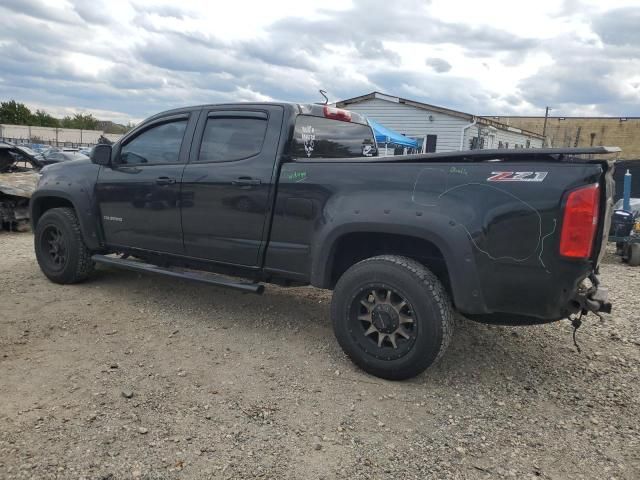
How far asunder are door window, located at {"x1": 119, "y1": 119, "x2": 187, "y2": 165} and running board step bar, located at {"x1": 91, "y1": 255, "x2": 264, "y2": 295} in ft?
3.20

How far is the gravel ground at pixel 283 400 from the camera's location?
259cm

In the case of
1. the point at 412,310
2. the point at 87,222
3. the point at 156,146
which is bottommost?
the point at 412,310

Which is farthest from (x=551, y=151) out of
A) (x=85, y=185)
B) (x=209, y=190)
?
(x=85, y=185)

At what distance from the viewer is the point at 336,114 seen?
4648mm

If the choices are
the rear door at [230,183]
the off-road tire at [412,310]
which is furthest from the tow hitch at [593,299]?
the rear door at [230,183]

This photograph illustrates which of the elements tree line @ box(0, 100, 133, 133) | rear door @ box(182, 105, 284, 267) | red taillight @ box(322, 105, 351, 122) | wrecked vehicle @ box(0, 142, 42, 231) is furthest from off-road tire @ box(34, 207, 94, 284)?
tree line @ box(0, 100, 133, 133)

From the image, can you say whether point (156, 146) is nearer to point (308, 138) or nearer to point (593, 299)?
point (308, 138)

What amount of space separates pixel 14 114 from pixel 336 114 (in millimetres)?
89386

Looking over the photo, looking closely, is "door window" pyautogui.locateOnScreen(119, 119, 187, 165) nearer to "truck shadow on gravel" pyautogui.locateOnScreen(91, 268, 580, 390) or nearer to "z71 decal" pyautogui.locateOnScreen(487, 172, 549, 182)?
"truck shadow on gravel" pyautogui.locateOnScreen(91, 268, 580, 390)

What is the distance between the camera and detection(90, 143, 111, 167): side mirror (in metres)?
4.92

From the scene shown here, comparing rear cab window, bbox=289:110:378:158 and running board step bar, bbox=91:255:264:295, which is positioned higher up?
rear cab window, bbox=289:110:378:158

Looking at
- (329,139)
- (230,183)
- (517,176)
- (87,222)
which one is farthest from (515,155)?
(87,222)

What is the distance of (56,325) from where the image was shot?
429 cm

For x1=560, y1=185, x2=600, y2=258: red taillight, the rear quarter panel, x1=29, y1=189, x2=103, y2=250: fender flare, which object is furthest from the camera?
x1=29, y1=189, x2=103, y2=250: fender flare
